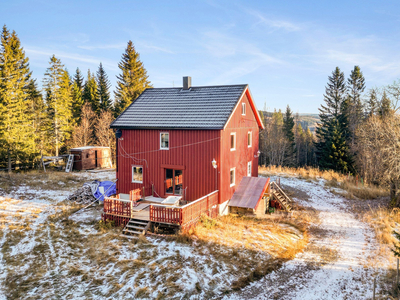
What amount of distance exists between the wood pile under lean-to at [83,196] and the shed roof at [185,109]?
18.4ft

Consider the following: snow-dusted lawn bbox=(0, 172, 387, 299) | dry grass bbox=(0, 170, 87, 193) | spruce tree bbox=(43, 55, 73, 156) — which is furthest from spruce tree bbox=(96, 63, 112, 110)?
snow-dusted lawn bbox=(0, 172, 387, 299)

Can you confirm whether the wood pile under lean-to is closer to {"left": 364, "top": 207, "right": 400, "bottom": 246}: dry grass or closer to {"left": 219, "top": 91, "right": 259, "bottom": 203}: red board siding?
{"left": 219, "top": 91, "right": 259, "bottom": 203}: red board siding

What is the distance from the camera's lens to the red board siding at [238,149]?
1778 centimetres

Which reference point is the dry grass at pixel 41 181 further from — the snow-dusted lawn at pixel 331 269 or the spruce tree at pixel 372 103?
the spruce tree at pixel 372 103

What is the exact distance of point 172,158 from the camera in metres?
18.2

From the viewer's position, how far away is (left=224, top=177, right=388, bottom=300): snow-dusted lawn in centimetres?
992

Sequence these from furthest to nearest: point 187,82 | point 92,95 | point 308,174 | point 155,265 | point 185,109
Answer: point 92,95, point 308,174, point 187,82, point 185,109, point 155,265

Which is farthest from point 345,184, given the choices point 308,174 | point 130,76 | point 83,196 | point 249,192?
point 130,76

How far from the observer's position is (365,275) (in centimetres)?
1121

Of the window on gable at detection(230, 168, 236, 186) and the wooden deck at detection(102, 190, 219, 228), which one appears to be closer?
the wooden deck at detection(102, 190, 219, 228)

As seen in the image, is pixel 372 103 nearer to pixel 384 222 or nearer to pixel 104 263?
pixel 384 222

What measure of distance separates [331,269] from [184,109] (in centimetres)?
1279

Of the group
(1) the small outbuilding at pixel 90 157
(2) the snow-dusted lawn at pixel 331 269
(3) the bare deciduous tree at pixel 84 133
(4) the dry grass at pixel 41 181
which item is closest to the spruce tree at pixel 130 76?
(3) the bare deciduous tree at pixel 84 133

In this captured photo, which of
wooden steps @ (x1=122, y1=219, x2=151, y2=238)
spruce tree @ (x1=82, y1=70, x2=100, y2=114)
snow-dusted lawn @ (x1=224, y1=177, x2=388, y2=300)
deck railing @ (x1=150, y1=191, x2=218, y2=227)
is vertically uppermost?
spruce tree @ (x1=82, y1=70, x2=100, y2=114)
